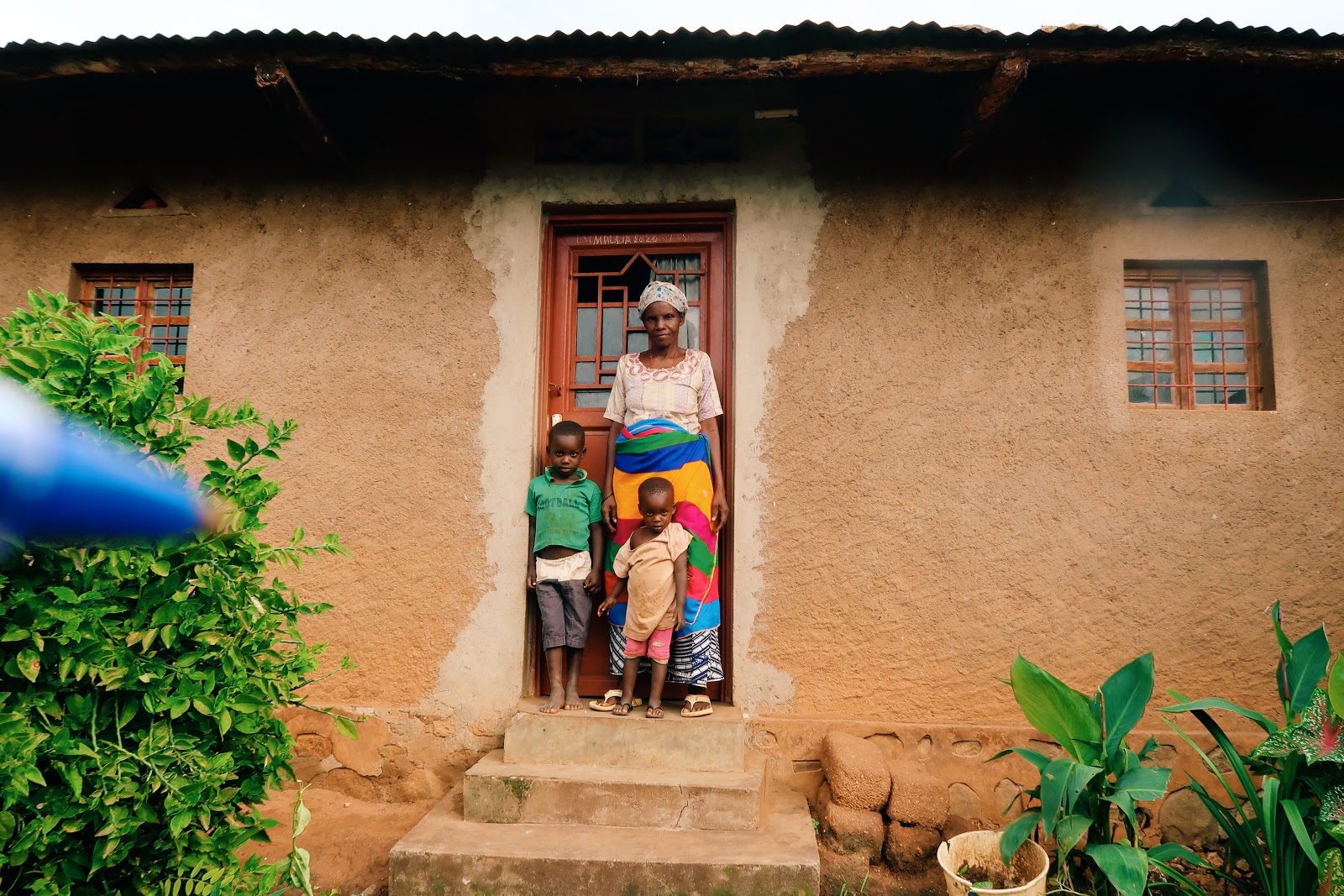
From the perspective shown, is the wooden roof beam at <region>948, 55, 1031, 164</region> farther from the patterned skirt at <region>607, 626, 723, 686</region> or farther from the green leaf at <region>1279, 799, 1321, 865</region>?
the green leaf at <region>1279, 799, 1321, 865</region>

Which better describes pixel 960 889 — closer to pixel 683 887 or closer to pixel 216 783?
pixel 683 887

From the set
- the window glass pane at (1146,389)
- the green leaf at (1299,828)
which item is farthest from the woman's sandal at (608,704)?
the window glass pane at (1146,389)

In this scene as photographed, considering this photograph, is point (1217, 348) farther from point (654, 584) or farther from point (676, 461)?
point (654, 584)

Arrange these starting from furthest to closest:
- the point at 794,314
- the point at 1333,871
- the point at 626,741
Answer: the point at 794,314 → the point at 626,741 → the point at 1333,871

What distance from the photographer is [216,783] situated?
2316 millimetres

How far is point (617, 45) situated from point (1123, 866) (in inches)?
139

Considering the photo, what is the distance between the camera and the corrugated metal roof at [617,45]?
11.0 feet

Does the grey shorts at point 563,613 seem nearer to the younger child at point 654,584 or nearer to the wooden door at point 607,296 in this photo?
the younger child at point 654,584

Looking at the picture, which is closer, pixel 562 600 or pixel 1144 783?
pixel 1144 783

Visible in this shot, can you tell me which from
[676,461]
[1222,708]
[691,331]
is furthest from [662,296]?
[1222,708]

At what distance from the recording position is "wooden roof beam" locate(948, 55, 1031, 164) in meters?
3.40

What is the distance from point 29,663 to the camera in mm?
2102

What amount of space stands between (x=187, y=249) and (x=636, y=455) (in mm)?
2516

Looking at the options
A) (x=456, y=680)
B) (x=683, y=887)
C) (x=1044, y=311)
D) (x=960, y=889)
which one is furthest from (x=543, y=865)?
(x=1044, y=311)
